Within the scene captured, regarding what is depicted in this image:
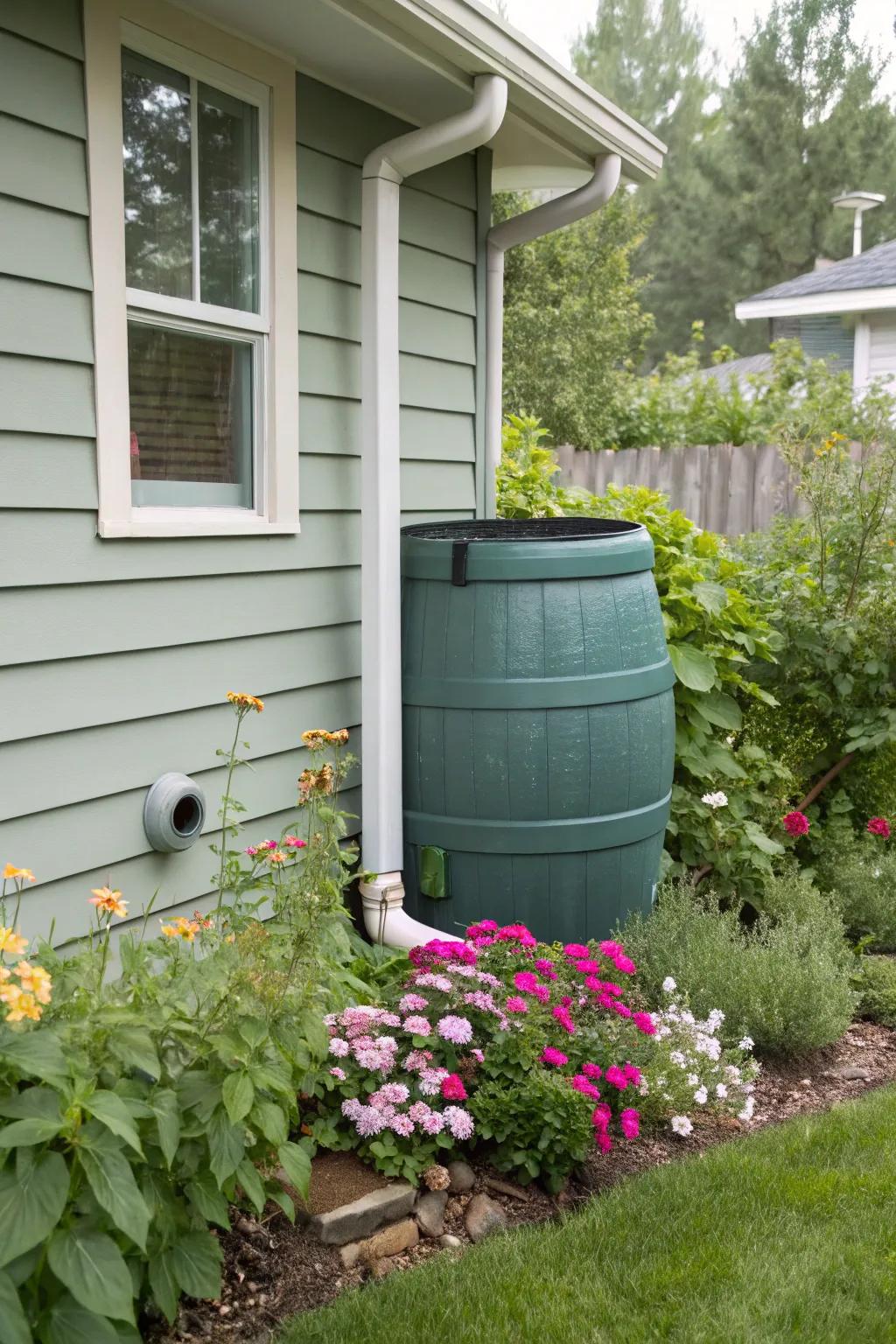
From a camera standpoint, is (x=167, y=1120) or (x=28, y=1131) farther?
(x=167, y=1120)

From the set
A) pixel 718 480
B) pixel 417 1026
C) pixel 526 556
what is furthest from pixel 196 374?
pixel 718 480

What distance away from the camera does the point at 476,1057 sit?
269cm

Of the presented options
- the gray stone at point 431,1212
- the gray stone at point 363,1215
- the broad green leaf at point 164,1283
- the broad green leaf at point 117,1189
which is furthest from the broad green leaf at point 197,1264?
the gray stone at point 431,1212

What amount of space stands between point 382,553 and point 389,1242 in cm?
187

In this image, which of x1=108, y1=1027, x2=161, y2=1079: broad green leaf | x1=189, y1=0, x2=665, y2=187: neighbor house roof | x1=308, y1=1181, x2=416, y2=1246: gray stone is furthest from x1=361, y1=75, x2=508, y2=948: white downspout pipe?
x1=108, y1=1027, x2=161, y2=1079: broad green leaf

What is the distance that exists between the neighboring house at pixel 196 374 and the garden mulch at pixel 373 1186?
0.82 metres

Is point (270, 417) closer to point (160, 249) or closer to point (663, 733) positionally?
point (160, 249)

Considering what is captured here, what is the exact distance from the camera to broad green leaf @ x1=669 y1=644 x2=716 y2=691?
4.34m

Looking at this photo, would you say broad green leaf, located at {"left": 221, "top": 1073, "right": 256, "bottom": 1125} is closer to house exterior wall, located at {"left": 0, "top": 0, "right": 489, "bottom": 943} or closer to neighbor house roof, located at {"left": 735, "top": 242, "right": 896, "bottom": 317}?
house exterior wall, located at {"left": 0, "top": 0, "right": 489, "bottom": 943}

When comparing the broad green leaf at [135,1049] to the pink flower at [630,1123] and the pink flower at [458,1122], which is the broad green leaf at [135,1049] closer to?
the pink flower at [458,1122]

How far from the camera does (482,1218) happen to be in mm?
2545

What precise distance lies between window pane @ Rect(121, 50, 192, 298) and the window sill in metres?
0.53

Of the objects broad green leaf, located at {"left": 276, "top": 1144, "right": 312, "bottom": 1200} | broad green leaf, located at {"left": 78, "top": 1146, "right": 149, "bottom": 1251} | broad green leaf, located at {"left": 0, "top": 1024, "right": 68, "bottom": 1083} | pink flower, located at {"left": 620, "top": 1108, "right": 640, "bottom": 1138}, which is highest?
broad green leaf, located at {"left": 0, "top": 1024, "right": 68, "bottom": 1083}

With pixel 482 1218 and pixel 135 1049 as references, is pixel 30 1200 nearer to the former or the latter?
pixel 135 1049
